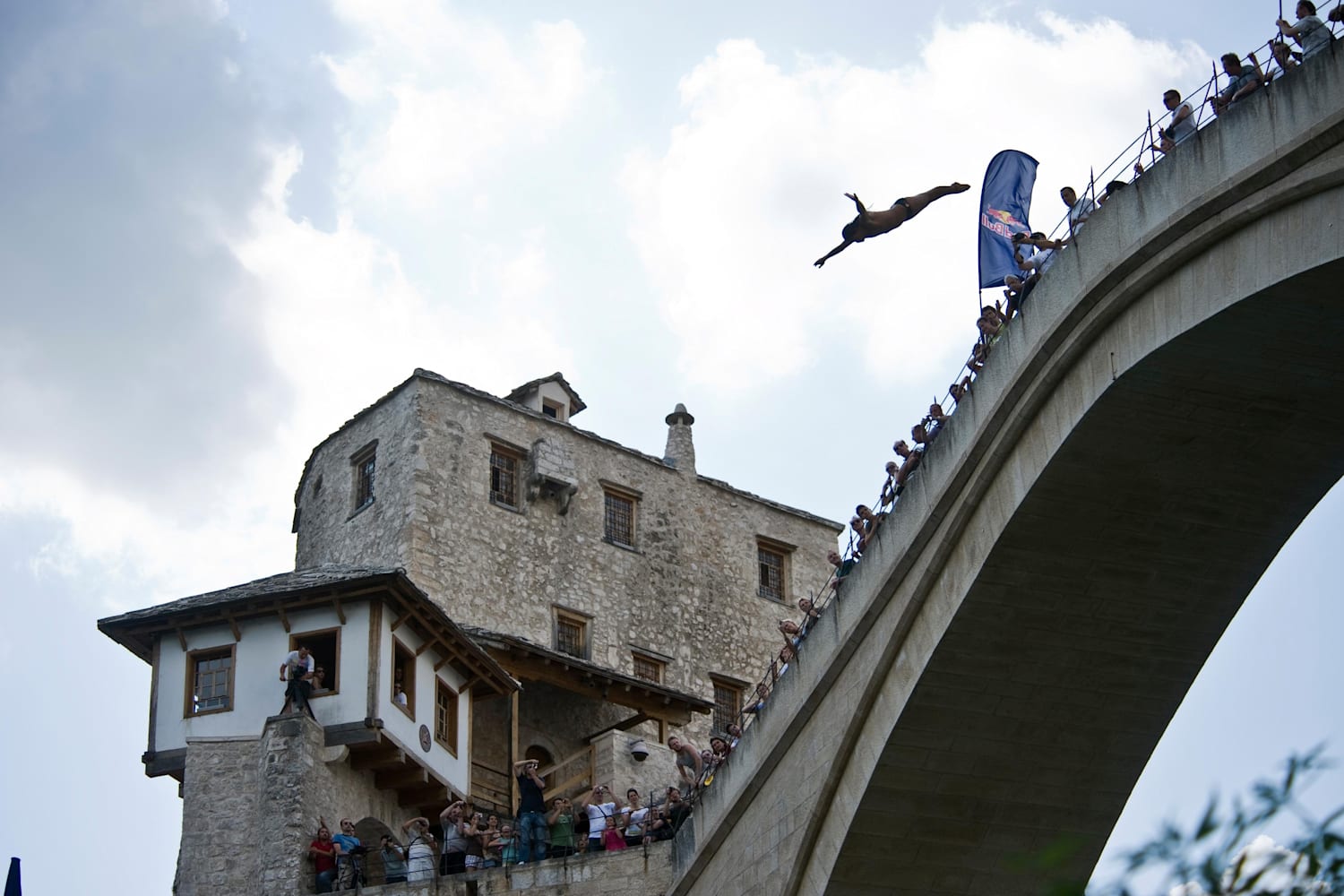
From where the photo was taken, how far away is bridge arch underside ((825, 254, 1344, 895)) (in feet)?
54.2

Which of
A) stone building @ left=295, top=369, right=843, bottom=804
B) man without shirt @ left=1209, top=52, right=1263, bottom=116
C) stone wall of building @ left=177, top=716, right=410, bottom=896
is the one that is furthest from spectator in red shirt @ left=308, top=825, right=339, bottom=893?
man without shirt @ left=1209, top=52, right=1263, bottom=116

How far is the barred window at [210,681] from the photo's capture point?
28.4m

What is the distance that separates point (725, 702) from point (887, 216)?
19.3 m

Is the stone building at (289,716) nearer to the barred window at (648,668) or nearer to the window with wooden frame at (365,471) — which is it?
the window with wooden frame at (365,471)

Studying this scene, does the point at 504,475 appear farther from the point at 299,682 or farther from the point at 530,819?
the point at 530,819

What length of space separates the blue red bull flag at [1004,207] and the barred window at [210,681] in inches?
523

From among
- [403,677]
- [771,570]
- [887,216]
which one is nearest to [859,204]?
[887,216]

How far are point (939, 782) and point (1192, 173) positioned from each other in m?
7.45

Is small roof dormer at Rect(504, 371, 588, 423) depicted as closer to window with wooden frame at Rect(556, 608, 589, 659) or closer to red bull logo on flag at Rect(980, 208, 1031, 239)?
window with wooden frame at Rect(556, 608, 589, 659)

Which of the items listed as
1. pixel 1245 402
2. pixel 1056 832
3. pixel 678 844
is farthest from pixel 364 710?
pixel 1245 402

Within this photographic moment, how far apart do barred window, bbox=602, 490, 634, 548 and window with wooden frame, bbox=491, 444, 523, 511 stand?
2223 millimetres

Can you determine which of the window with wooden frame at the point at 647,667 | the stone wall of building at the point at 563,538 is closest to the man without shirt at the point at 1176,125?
the stone wall of building at the point at 563,538

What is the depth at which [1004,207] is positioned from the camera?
21.3 m

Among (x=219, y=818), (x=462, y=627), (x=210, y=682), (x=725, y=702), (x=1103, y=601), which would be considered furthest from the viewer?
(x=725, y=702)
